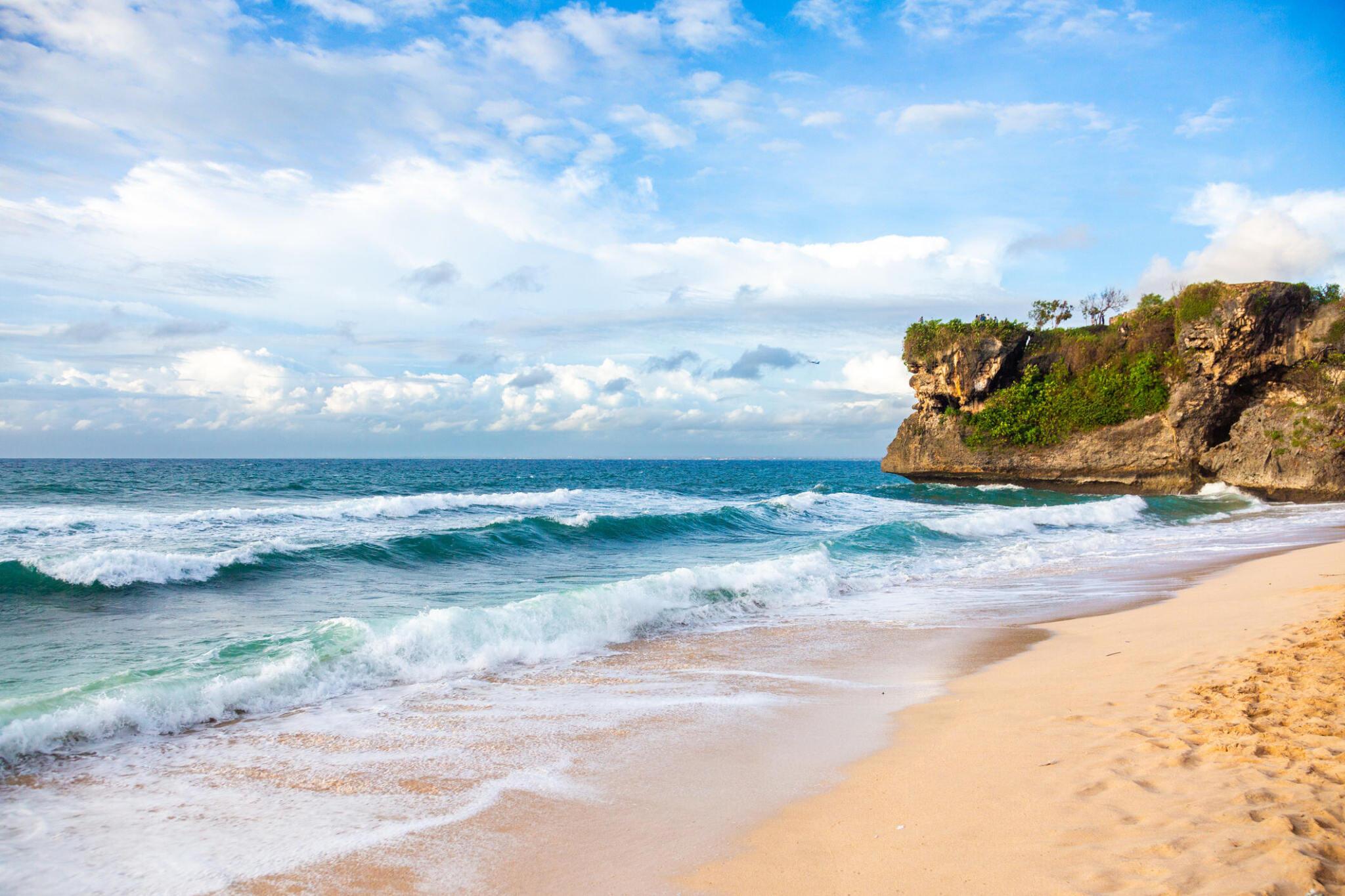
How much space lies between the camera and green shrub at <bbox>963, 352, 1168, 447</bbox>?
3206 cm

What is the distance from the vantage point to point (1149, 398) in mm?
31797

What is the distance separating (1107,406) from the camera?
3288 cm

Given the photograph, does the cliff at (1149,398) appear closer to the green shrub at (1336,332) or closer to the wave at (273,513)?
the green shrub at (1336,332)

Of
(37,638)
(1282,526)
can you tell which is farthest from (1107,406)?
(37,638)

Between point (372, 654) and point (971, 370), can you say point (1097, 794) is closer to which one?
point (372, 654)

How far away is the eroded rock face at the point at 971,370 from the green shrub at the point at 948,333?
0.22 m

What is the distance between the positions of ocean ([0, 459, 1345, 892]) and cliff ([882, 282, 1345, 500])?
9.09 m

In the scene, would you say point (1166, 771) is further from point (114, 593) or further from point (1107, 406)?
point (1107, 406)

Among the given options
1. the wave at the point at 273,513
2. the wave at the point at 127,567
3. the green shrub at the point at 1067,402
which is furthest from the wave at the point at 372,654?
the green shrub at the point at 1067,402

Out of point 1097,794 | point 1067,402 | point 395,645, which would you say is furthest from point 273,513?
point 1067,402

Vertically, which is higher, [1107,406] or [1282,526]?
[1107,406]

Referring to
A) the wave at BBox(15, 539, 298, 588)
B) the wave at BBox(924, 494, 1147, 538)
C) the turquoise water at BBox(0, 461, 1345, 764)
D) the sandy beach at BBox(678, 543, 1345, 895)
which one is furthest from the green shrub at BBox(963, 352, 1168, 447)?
the wave at BBox(15, 539, 298, 588)

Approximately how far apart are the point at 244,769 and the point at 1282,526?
78.7ft

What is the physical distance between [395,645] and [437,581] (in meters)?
5.18
